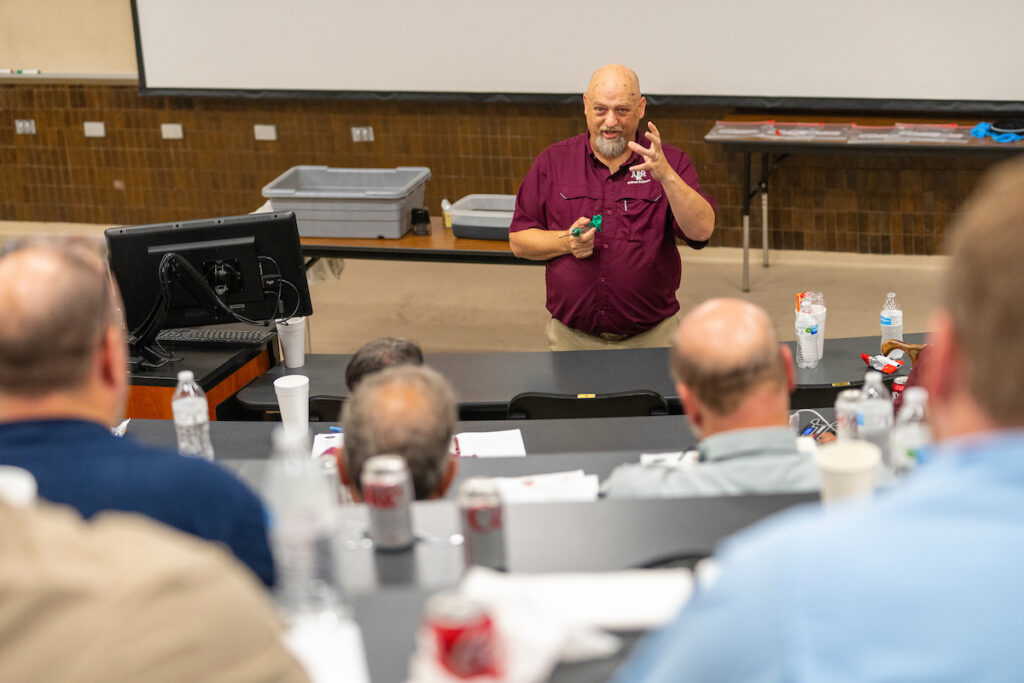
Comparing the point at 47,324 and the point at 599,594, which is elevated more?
the point at 47,324

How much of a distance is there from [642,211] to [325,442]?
1.51m

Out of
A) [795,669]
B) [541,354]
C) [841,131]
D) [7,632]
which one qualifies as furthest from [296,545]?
[841,131]

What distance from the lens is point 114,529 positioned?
1.20m

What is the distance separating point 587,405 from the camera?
11.7 ft

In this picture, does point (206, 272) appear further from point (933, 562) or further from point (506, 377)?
point (933, 562)

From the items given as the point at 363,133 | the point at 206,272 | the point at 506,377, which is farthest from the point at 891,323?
the point at 363,133

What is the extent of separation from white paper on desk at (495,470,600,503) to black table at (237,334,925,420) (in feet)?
3.46

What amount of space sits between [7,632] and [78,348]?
1.85 feet

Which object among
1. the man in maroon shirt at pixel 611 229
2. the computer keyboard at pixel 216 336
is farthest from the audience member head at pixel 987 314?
the computer keyboard at pixel 216 336

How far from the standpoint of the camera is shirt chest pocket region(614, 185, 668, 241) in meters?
4.06

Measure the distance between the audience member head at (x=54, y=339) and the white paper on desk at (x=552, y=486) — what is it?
0.93 metres

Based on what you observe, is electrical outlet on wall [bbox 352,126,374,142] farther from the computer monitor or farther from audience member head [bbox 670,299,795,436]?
audience member head [bbox 670,299,795,436]

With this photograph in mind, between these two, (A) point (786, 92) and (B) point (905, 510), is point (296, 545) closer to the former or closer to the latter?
(B) point (905, 510)

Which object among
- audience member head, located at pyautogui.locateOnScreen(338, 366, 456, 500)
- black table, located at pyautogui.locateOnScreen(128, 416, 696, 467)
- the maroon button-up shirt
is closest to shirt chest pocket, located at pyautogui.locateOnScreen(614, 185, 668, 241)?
the maroon button-up shirt
